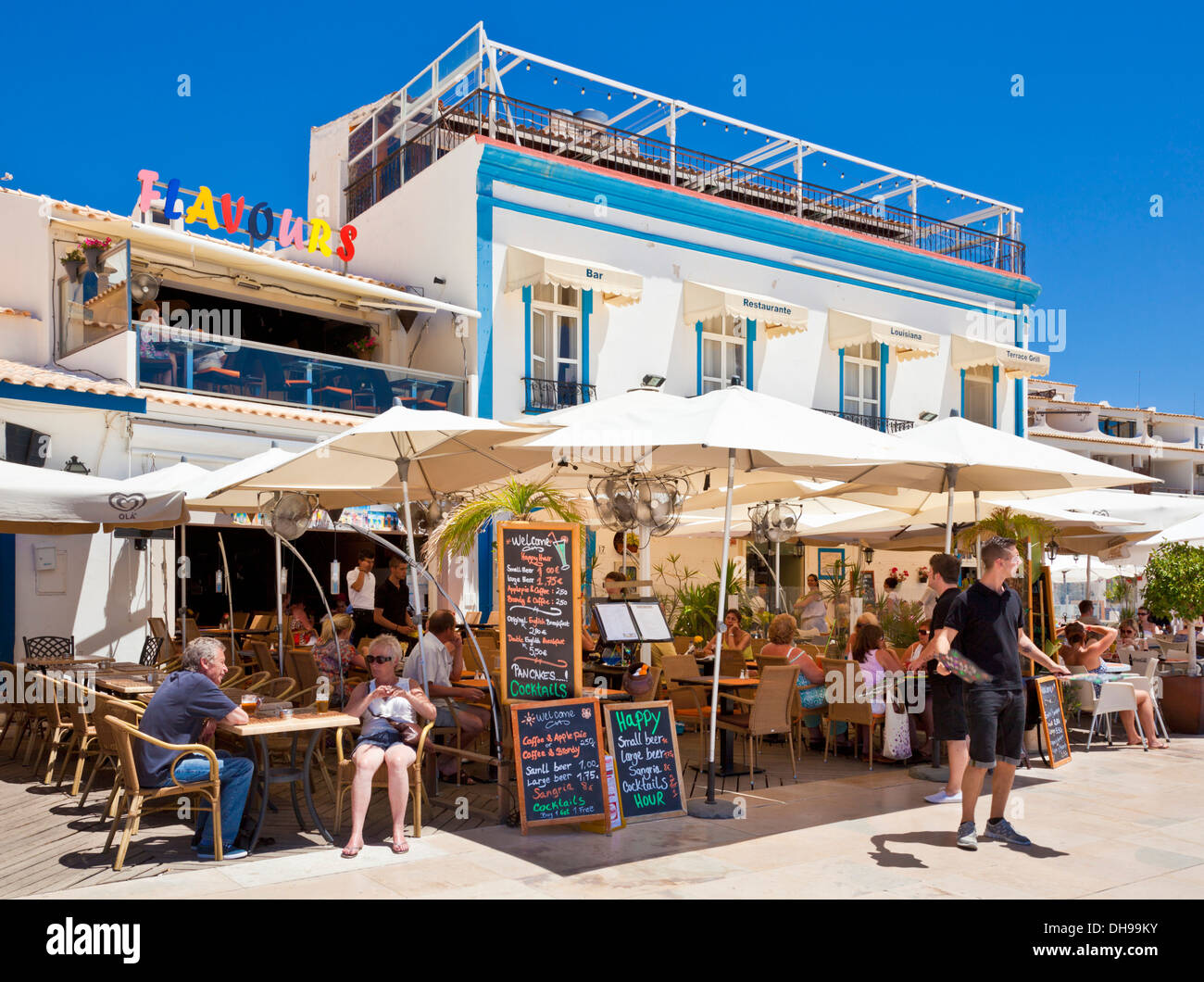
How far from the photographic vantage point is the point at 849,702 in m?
8.81

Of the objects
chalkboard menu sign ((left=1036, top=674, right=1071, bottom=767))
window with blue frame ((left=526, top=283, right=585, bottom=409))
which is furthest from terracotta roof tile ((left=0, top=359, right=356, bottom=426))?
chalkboard menu sign ((left=1036, top=674, right=1071, bottom=767))

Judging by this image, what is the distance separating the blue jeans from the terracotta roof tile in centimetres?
704

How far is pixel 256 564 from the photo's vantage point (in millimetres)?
18391

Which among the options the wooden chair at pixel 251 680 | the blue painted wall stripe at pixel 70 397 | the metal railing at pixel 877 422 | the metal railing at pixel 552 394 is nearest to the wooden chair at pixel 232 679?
the wooden chair at pixel 251 680

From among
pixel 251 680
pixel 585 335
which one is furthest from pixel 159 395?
pixel 585 335

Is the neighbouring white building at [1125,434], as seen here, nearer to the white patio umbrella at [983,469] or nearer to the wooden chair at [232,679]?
the white patio umbrella at [983,469]

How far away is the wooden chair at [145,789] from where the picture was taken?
18.0 ft

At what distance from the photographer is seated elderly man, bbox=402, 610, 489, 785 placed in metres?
7.52

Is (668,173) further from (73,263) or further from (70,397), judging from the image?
(70,397)

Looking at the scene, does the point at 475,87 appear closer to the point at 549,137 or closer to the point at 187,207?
the point at 549,137

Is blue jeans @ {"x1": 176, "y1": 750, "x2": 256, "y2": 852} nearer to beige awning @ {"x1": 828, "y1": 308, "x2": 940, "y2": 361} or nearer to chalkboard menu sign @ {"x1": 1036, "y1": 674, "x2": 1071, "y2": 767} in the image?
chalkboard menu sign @ {"x1": 1036, "y1": 674, "x2": 1071, "y2": 767}

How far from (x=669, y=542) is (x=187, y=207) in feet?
30.6

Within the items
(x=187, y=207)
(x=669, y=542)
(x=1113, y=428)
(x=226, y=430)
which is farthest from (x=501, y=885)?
(x=1113, y=428)
